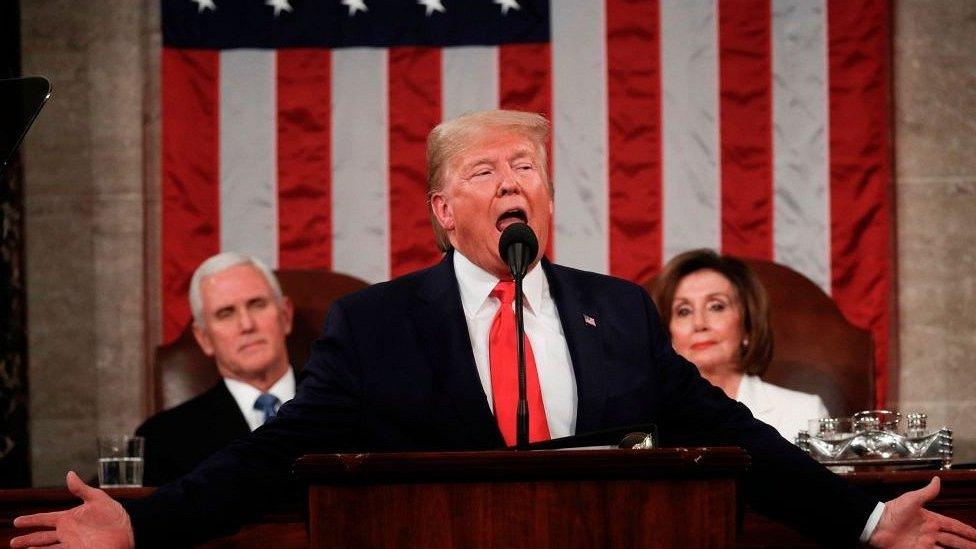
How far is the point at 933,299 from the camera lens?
197 inches

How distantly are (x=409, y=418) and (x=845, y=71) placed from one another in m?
3.18

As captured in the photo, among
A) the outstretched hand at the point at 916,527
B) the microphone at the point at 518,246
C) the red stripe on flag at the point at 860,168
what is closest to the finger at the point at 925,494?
the outstretched hand at the point at 916,527

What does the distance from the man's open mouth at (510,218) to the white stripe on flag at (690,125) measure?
8.13ft

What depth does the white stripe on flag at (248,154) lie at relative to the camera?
493cm

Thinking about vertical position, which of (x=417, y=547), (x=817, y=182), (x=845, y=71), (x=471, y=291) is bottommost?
(x=417, y=547)

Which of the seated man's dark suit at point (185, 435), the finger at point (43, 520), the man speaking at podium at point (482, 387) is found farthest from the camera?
the seated man's dark suit at point (185, 435)

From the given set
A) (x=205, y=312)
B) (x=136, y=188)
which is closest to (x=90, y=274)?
(x=136, y=188)

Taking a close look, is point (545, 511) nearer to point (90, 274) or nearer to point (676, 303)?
point (676, 303)

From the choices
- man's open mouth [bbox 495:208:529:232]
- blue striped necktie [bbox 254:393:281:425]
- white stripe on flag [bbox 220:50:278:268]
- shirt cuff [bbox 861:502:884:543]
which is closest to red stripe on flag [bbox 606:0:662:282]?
white stripe on flag [bbox 220:50:278:268]

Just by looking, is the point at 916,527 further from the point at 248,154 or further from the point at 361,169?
the point at 248,154

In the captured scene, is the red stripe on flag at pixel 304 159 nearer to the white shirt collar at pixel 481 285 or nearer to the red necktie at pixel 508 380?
the white shirt collar at pixel 481 285

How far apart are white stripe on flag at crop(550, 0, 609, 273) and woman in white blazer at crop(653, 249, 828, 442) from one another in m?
0.71

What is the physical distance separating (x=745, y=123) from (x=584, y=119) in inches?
24.4

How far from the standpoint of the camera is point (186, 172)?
16.1 ft
